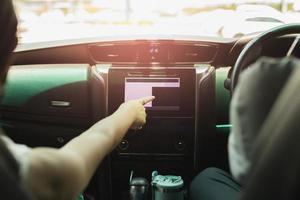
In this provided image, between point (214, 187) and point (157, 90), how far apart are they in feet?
2.28

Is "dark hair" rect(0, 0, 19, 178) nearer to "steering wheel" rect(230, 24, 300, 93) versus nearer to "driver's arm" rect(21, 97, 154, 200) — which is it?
"driver's arm" rect(21, 97, 154, 200)

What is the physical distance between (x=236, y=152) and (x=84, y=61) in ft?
6.70

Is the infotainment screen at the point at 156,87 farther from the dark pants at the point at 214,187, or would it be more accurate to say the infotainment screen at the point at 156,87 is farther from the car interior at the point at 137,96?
the dark pants at the point at 214,187

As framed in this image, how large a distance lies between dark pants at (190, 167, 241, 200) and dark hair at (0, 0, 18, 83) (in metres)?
1.18

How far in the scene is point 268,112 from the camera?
1148 millimetres

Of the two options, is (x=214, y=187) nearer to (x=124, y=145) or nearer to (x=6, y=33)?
(x=124, y=145)

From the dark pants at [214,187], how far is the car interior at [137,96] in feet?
1.52

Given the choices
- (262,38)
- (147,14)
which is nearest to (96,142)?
(262,38)

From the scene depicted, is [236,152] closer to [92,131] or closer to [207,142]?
[92,131]

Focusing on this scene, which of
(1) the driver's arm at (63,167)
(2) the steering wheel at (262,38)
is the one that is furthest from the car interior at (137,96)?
(1) the driver's arm at (63,167)

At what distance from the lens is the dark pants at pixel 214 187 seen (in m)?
2.23

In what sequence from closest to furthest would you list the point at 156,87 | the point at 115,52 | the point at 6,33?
the point at 6,33, the point at 156,87, the point at 115,52

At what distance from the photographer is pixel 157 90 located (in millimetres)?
2863

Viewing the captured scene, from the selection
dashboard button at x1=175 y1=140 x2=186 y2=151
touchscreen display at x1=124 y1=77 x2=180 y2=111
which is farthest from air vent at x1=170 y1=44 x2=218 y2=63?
dashboard button at x1=175 y1=140 x2=186 y2=151
